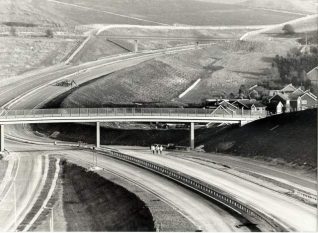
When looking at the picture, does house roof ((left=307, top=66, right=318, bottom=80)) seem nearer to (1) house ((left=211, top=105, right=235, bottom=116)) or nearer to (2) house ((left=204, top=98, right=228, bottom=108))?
(2) house ((left=204, top=98, right=228, bottom=108))

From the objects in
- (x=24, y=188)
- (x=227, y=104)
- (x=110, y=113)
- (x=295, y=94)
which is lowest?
(x=24, y=188)

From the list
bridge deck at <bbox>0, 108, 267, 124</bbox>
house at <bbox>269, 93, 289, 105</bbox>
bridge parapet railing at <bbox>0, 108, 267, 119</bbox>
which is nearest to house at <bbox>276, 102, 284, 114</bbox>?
house at <bbox>269, 93, 289, 105</bbox>

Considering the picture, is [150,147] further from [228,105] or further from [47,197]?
[47,197]

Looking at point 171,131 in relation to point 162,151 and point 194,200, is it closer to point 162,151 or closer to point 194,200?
point 162,151

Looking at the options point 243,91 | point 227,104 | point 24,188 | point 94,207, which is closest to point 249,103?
point 227,104

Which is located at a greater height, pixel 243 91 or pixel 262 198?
pixel 243 91

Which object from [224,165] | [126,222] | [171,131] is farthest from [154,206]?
[171,131]

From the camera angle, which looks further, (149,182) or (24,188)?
(24,188)
